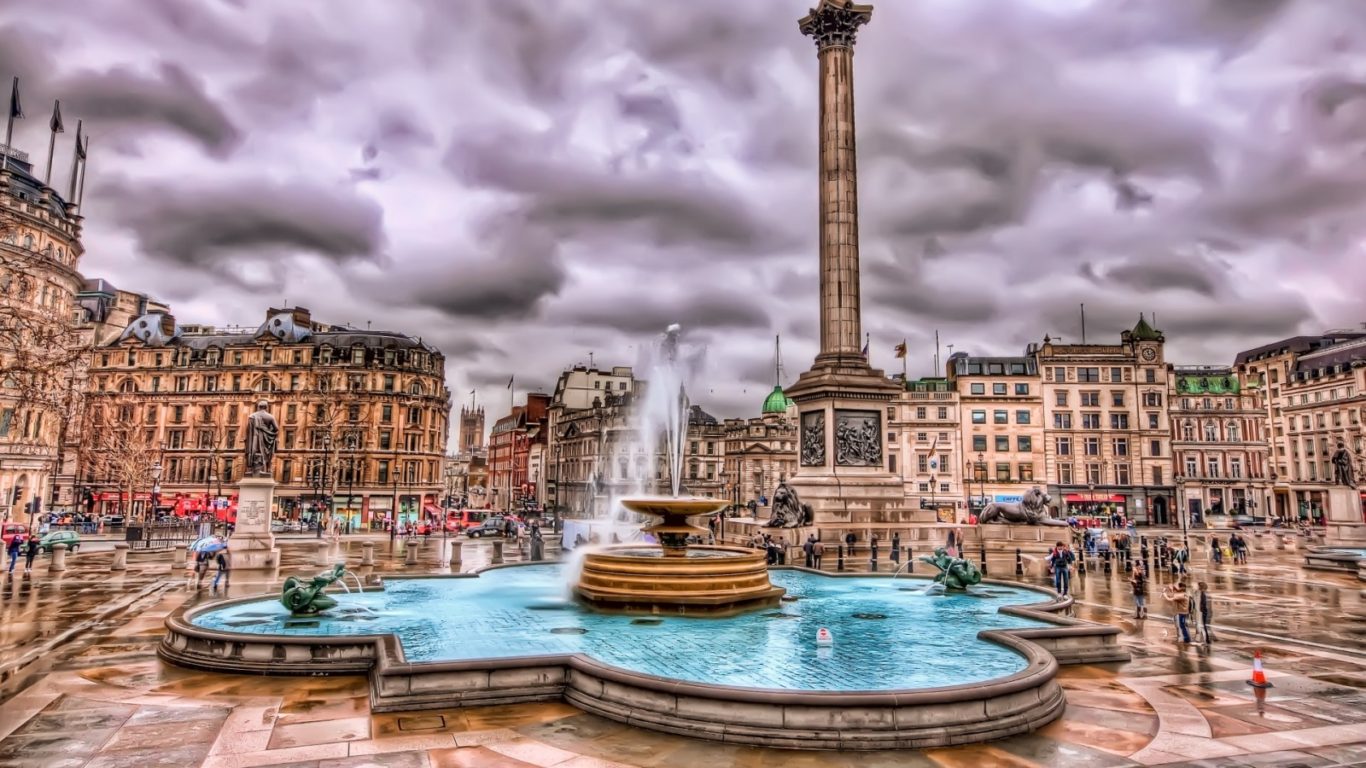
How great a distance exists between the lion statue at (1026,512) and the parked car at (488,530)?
31.9m

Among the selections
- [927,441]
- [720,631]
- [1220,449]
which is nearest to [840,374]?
[720,631]

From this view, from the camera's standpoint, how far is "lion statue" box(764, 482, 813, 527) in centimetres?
3506

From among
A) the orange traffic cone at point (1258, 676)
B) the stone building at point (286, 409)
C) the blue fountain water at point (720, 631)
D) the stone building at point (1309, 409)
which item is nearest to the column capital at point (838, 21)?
the blue fountain water at point (720, 631)

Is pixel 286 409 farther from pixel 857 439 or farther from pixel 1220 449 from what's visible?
pixel 1220 449

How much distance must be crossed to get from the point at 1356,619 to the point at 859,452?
20038 mm

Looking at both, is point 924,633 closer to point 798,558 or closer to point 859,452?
point 798,558

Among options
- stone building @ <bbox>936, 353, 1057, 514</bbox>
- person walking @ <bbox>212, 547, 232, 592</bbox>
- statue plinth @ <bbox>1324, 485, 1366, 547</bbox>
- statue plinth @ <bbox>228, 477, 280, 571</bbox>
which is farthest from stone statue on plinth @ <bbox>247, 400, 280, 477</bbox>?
stone building @ <bbox>936, 353, 1057, 514</bbox>

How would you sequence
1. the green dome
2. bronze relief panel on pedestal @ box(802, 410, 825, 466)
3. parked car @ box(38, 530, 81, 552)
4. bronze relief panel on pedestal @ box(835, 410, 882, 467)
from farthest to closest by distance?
the green dome → bronze relief panel on pedestal @ box(802, 410, 825, 466) → bronze relief panel on pedestal @ box(835, 410, 882, 467) → parked car @ box(38, 530, 81, 552)

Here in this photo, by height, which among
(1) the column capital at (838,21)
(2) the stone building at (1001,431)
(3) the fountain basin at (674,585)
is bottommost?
(3) the fountain basin at (674,585)

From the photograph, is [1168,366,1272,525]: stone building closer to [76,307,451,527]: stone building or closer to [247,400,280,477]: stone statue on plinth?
[76,307,451,527]: stone building

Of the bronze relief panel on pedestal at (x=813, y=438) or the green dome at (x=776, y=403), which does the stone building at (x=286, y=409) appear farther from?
the green dome at (x=776, y=403)

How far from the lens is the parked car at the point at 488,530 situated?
5388 centimetres

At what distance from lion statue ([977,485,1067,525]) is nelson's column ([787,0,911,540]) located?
6392 millimetres

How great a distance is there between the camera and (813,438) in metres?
38.8
